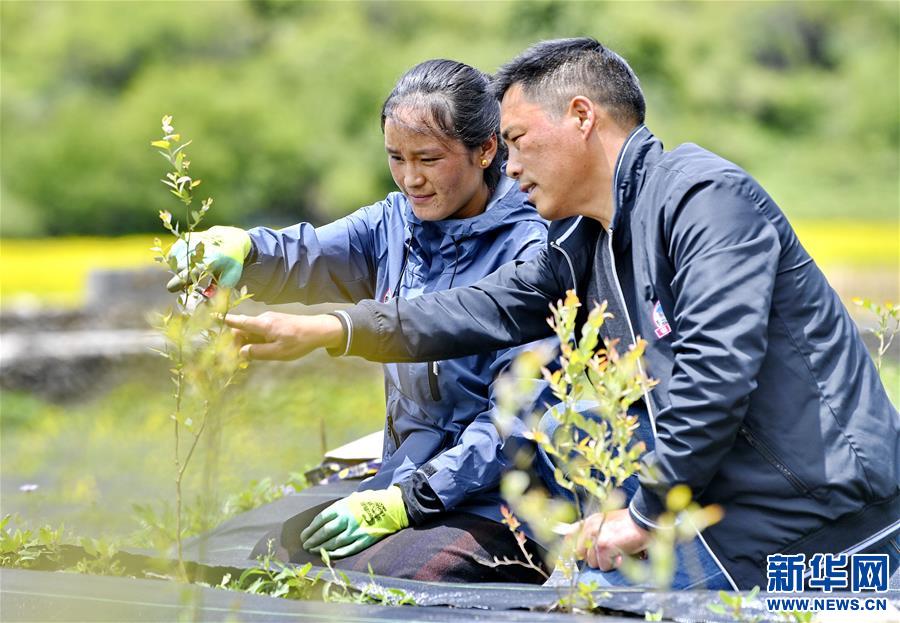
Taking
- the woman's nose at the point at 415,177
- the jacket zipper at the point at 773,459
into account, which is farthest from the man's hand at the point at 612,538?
the woman's nose at the point at 415,177

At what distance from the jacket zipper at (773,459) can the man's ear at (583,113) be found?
0.70 m

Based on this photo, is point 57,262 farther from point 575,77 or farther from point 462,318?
point 575,77

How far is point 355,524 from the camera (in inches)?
113

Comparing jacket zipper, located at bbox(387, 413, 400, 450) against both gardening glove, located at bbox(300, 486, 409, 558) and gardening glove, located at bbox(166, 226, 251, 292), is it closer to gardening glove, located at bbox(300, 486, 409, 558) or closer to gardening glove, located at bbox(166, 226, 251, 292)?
gardening glove, located at bbox(300, 486, 409, 558)

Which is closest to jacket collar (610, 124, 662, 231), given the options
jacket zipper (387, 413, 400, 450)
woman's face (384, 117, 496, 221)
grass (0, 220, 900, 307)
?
woman's face (384, 117, 496, 221)

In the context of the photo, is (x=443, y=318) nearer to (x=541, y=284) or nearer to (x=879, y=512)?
(x=541, y=284)

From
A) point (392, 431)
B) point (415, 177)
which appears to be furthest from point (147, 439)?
point (415, 177)

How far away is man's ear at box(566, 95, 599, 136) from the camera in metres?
2.64

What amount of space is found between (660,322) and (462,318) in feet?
1.78

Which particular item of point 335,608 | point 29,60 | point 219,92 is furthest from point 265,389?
point 29,60

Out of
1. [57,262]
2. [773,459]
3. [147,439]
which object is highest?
[57,262]

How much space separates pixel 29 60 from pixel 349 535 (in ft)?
78.2

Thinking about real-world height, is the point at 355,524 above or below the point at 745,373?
below

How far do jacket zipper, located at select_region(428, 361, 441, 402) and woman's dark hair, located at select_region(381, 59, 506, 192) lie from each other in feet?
1.73
